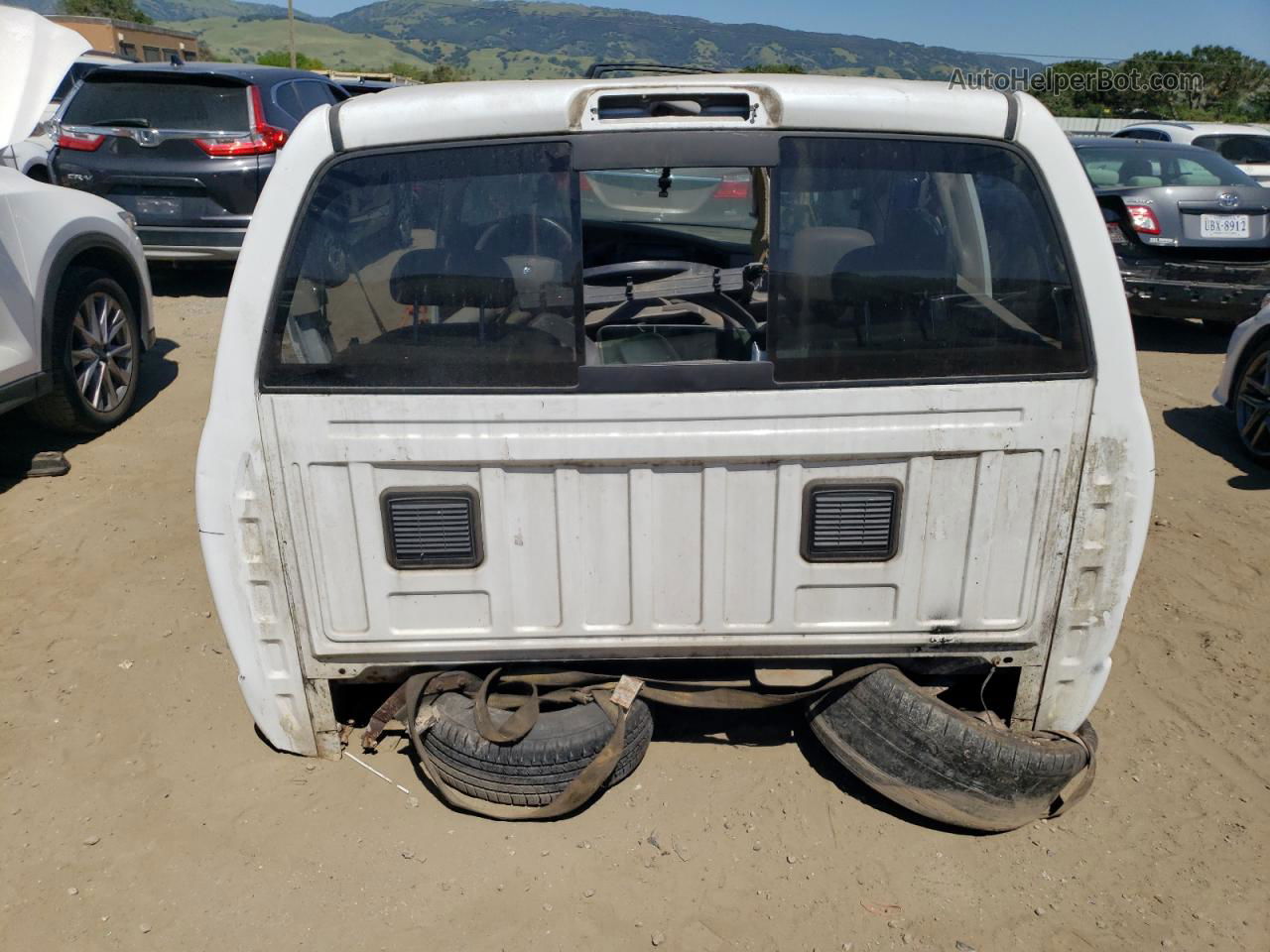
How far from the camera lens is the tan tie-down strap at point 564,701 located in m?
2.84

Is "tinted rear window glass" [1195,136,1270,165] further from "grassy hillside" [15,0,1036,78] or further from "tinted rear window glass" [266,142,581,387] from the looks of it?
"grassy hillside" [15,0,1036,78]

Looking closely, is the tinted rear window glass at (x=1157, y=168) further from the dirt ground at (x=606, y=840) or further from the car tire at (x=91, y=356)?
the car tire at (x=91, y=356)

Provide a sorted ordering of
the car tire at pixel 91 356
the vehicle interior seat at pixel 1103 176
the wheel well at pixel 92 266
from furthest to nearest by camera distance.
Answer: the vehicle interior seat at pixel 1103 176, the car tire at pixel 91 356, the wheel well at pixel 92 266

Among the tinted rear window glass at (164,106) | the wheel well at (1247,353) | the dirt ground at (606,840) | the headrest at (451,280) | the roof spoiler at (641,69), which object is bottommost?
the dirt ground at (606,840)

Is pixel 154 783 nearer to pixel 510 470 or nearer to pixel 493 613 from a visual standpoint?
pixel 493 613

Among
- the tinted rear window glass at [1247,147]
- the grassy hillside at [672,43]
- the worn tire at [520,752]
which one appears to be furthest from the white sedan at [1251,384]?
the grassy hillside at [672,43]

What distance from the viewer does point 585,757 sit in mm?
2873

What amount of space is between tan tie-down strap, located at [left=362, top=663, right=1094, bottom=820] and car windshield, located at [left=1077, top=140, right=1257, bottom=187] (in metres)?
7.49

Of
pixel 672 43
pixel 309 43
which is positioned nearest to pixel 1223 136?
pixel 672 43

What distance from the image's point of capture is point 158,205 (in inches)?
335

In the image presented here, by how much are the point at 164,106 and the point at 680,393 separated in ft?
25.9

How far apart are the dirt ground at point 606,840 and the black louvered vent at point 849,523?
853 millimetres

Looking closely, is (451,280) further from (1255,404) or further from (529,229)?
(1255,404)

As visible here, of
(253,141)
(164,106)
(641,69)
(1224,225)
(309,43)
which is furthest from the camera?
(309,43)
